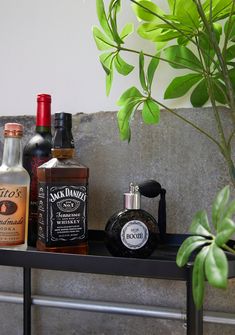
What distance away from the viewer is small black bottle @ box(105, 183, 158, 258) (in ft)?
1.99

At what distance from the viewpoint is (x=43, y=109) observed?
2.33 feet

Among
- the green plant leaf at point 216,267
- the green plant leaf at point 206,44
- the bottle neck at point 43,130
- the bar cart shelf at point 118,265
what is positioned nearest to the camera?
the green plant leaf at point 216,267

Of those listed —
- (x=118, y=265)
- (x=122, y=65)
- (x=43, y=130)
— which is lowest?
(x=118, y=265)

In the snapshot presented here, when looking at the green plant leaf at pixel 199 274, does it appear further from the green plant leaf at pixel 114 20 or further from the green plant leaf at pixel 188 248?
the green plant leaf at pixel 114 20

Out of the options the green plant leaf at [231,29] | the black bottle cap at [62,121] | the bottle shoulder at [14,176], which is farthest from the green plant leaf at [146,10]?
the bottle shoulder at [14,176]

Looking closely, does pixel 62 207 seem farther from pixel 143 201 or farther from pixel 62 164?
pixel 143 201

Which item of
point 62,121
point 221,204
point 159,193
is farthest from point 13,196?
point 221,204

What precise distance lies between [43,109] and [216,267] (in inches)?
18.2

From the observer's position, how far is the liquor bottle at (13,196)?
630 mm

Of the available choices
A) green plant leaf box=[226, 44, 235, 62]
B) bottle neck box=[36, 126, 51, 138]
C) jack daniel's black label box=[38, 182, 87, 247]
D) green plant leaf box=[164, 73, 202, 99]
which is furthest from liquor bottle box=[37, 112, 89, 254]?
green plant leaf box=[226, 44, 235, 62]

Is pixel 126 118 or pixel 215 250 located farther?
pixel 126 118

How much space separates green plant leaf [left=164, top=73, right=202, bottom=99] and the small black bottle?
0.20 m

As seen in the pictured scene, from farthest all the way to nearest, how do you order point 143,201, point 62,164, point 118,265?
point 143,201, point 62,164, point 118,265

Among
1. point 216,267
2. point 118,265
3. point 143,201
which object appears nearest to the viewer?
point 216,267
